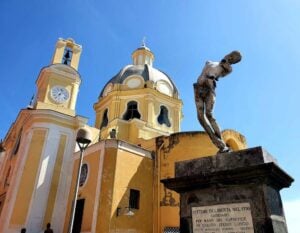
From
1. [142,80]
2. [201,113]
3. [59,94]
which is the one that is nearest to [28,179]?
[59,94]

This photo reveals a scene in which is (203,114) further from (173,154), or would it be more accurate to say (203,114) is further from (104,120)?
(104,120)

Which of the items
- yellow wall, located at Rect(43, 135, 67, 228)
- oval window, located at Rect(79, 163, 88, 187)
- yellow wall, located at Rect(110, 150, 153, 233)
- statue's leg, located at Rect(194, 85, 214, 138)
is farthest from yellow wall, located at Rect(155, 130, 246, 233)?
statue's leg, located at Rect(194, 85, 214, 138)

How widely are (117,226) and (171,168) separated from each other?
182 inches

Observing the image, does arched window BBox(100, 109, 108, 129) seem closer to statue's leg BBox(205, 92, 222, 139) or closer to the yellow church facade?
the yellow church facade

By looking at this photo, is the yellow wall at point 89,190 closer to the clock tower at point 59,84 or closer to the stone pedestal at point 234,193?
the clock tower at point 59,84

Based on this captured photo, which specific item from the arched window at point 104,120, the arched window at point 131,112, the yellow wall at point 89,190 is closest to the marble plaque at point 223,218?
the yellow wall at point 89,190

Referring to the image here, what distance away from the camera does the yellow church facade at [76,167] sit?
47.1ft

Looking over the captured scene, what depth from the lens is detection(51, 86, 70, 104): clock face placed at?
1853cm

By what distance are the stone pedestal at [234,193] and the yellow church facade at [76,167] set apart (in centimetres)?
994

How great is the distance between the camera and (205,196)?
4.38 m

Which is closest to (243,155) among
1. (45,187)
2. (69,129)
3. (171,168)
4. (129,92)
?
(171,168)

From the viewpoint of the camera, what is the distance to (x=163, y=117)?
23.7 metres

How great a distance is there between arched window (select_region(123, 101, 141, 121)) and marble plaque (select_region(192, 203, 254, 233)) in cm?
1865

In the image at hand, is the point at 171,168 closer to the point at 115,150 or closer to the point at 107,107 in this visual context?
A: the point at 115,150
